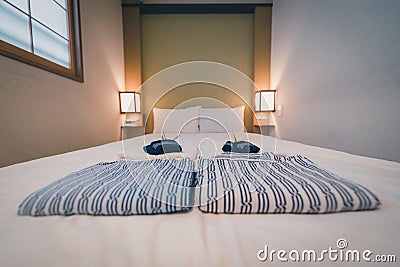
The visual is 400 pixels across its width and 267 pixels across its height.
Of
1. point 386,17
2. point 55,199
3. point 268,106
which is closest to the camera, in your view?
point 55,199

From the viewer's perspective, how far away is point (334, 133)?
57.1 inches

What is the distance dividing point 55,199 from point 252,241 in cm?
40

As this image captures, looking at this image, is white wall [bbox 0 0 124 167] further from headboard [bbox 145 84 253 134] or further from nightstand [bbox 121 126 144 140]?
headboard [bbox 145 84 253 134]

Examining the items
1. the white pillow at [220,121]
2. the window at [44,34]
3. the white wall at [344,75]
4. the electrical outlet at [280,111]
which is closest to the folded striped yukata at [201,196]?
the white wall at [344,75]

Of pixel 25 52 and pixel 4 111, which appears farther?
pixel 25 52

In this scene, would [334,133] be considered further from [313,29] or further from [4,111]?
[4,111]

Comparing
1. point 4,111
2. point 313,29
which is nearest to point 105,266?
point 4,111

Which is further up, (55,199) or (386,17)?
(386,17)

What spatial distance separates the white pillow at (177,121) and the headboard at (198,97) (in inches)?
9.0

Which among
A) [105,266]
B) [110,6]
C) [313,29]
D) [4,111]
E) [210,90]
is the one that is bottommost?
[105,266]

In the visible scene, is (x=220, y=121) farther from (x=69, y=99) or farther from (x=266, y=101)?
(x=69, y=99)

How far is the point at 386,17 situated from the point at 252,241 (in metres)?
1.43

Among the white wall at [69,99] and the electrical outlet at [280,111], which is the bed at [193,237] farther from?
the electrical outlet at [280,111]

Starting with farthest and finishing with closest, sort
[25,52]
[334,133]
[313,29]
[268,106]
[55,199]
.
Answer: [268,106]
[313,29]
[334,133]
[25,52]
[55,199]
